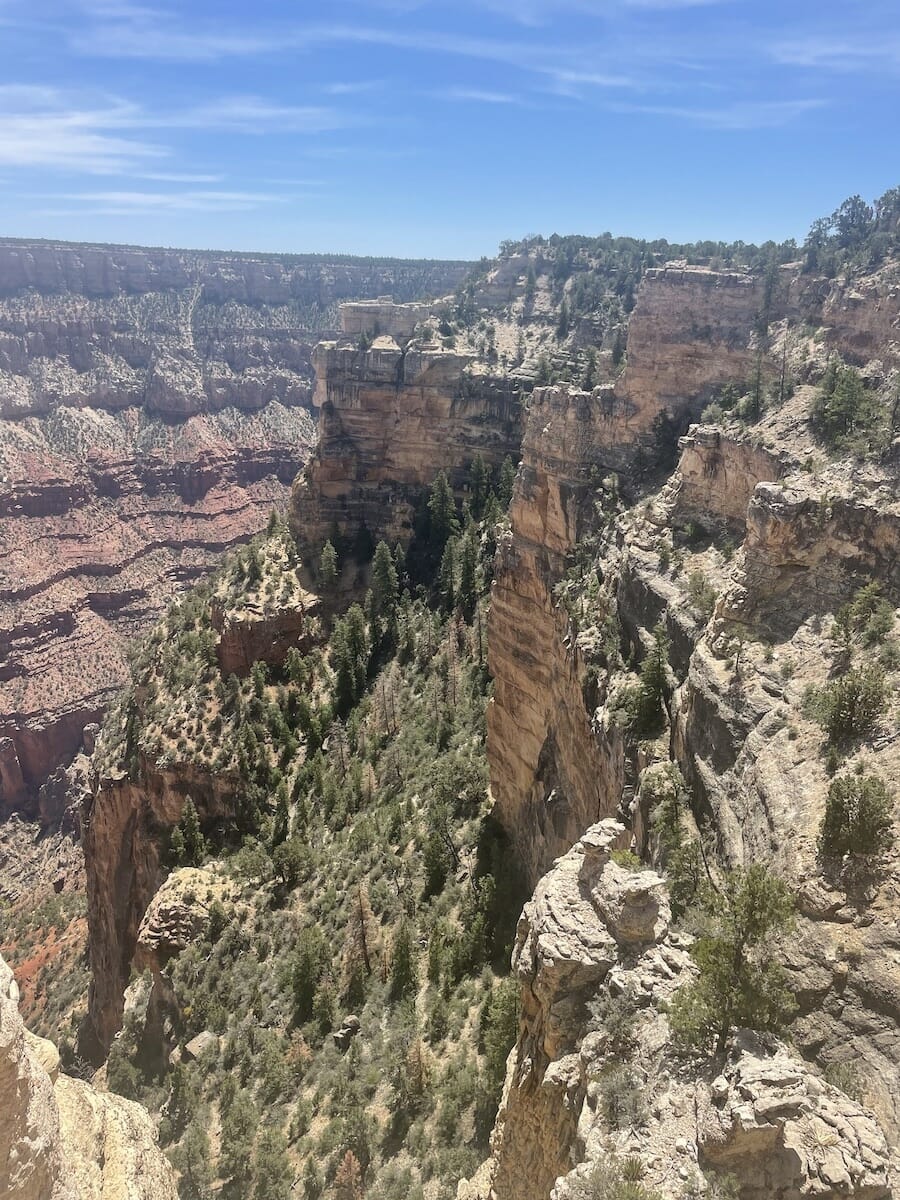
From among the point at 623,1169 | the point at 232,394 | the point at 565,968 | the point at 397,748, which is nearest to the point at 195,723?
the point at 397,748

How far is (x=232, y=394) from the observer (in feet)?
614

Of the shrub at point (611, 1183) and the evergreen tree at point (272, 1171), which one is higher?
Result: the shrub at point (611, 1183)

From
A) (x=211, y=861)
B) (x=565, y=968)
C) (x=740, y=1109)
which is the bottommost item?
(x=211, y=861)

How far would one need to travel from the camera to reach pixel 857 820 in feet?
49.6

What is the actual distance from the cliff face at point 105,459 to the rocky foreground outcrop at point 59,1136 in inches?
3918

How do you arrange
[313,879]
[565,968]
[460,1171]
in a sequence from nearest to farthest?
[565,968], [460,1171], [313,879]

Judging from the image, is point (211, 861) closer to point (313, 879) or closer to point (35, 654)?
point (313, 879)

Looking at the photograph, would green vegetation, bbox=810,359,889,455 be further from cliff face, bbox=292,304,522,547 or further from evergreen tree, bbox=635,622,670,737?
cliff face, bbox=292,304,522,547

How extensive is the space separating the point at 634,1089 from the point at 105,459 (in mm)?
162790

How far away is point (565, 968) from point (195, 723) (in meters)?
50.4

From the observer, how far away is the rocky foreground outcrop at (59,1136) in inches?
563

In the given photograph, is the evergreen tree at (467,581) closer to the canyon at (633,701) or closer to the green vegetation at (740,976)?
the canyon at (633,701)

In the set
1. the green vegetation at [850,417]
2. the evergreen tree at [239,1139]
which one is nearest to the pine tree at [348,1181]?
the evergreen tree at [239,1139]

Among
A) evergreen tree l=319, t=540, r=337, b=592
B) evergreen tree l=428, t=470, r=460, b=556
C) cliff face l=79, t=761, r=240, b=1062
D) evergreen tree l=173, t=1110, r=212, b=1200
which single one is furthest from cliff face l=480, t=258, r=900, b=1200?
evergreen tree l=428, t=470, r=460, b=556
